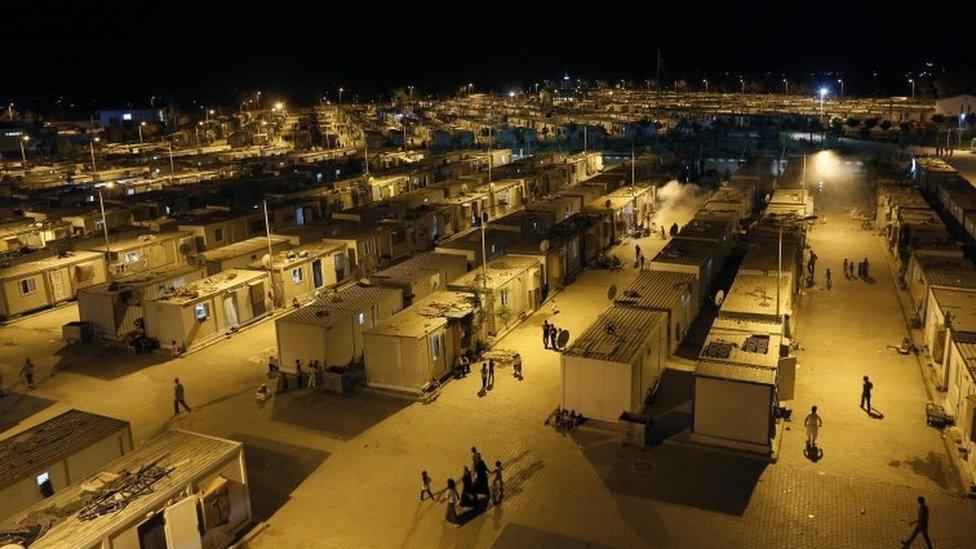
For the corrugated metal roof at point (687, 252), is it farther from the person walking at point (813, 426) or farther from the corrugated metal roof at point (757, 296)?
the person walking at point (813, 426)

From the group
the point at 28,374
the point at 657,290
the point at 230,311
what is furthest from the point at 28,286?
the point at 657,290

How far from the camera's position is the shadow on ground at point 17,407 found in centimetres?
2019

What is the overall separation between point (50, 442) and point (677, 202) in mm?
41891

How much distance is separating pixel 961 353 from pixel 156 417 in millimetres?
19880

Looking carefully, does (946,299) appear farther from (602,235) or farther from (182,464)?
(182,464)

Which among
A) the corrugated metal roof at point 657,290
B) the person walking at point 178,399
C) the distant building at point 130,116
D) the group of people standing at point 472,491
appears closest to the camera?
the group of people standing at point 472,491

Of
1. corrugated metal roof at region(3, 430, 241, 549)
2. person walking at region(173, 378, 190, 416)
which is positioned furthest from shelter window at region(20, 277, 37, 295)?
corrugated metal roof at region(3, 430, 241, 549)

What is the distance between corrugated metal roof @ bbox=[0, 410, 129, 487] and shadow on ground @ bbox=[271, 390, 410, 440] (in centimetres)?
463

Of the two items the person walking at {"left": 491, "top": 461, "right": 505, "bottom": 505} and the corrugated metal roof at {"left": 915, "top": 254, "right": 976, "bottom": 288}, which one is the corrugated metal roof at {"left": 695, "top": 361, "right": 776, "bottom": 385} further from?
the corrugated metal roof at {"left": 915, "top": 254, "right": 976, "bottom": 288}

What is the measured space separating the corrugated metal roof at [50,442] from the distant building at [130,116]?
416 ft

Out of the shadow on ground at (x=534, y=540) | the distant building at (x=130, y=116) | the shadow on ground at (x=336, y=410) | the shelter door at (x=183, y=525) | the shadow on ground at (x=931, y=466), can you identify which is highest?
the distant building at (x=130, y=116)

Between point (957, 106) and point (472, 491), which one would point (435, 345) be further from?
point (957, 106)

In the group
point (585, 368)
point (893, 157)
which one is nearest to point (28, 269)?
point (585, 368)

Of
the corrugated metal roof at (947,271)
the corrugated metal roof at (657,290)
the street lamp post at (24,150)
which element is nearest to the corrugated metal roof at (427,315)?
the corrugated metal roof at (657,290)
